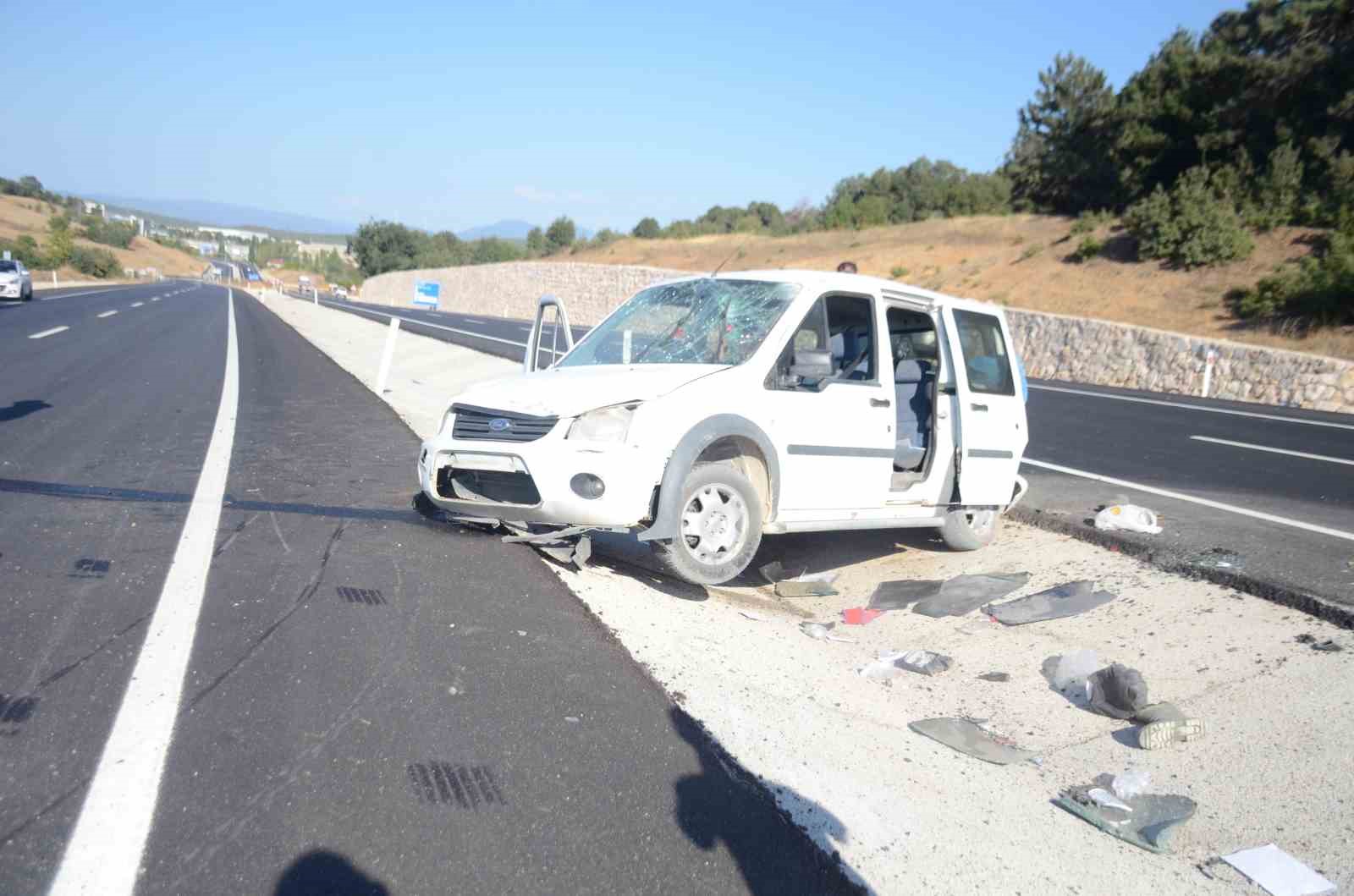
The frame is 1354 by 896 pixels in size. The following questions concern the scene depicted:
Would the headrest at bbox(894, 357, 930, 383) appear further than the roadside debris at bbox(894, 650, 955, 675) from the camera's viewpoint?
Yes

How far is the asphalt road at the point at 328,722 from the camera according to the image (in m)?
3.05

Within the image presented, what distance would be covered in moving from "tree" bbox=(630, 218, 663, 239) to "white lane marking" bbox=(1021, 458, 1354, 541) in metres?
72.4

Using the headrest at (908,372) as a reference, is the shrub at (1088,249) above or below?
above

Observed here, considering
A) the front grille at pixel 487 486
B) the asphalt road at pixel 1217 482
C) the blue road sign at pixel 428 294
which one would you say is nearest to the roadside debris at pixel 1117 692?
the asphalt road at pixel 1217 482

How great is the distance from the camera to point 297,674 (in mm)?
4270

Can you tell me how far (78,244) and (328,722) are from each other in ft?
412

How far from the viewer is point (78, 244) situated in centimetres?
11025

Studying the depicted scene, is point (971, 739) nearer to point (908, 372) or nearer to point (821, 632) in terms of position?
point (821, 632)

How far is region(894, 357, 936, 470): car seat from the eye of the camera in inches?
291

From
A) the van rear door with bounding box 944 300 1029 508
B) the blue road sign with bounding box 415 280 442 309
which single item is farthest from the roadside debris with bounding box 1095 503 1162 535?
the blue road sign with bounding box 415 280 442 309

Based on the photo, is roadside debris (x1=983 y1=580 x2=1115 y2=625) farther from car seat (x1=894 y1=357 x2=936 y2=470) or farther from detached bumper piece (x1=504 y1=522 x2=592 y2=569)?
detached bumper piece (x1=504 y1=522 x2=592 y2=569)

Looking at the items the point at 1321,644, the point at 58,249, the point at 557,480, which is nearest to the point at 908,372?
the point at 557,480

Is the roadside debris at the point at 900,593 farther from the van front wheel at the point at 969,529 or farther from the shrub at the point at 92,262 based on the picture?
the shrub at the point at 92,262

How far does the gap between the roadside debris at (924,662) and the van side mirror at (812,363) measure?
1699 mm
